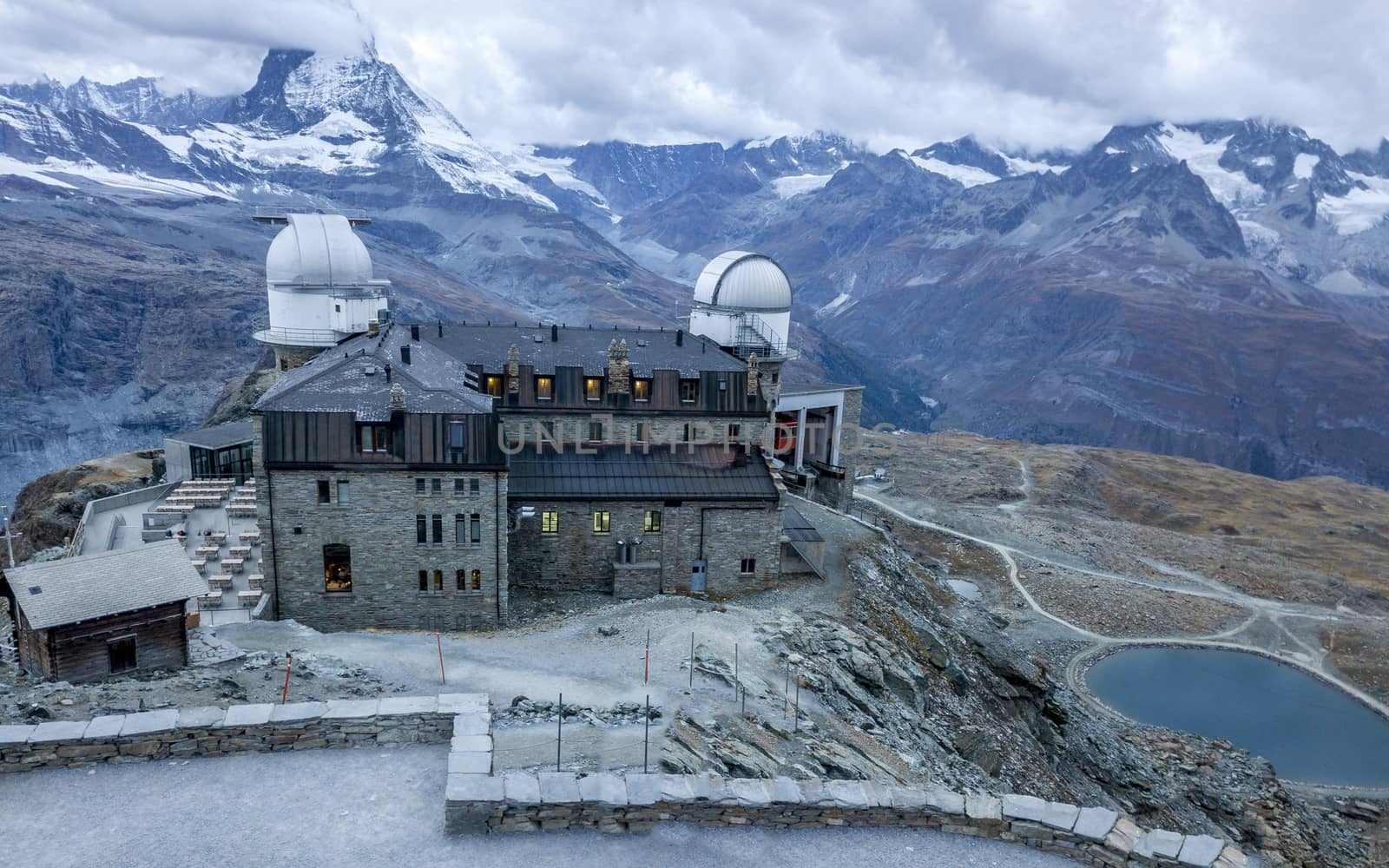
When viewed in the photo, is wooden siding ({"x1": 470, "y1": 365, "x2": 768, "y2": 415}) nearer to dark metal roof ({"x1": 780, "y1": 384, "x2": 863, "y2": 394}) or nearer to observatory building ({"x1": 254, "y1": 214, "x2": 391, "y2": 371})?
observatory building ({"x1": 254, "y1": 214, "x2": 391, "y2": 371})

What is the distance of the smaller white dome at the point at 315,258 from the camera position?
6084cm

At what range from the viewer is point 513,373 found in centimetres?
4988

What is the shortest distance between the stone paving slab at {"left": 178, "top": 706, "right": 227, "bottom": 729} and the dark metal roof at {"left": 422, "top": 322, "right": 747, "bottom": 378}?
32.3 metres

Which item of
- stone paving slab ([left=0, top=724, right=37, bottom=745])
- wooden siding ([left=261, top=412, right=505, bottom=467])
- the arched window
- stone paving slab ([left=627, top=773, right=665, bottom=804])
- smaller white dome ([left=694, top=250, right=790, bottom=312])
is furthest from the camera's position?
smaller white dome ([left=694, top=250, right=790, bottom=312])

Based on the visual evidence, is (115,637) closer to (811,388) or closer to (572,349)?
(572,349)

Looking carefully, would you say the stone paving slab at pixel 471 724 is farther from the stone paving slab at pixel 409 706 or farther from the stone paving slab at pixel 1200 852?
the stone paving slab at pixel 1200 852

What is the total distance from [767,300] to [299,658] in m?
42.5

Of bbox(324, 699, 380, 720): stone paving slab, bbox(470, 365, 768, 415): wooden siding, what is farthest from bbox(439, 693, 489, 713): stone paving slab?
bbox(470, 365, 768, 415): wooden siding

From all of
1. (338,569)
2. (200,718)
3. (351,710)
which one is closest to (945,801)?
(351,710)

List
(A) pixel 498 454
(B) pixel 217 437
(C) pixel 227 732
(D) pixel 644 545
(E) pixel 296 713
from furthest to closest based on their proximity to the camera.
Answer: (B) pixel 217 437 → (D) pixel 644 545 → (A) pixel 498 454 → (E) pixel 296 713 → (C) pixel 227 732

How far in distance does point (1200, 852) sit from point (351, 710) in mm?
17094

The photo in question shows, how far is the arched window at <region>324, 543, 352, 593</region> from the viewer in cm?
4156

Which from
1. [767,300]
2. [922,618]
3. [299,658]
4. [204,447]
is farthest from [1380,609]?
[204,447]

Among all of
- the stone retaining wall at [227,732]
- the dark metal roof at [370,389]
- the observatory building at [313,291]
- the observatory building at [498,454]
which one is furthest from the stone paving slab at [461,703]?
the observatory building at [313,291]
